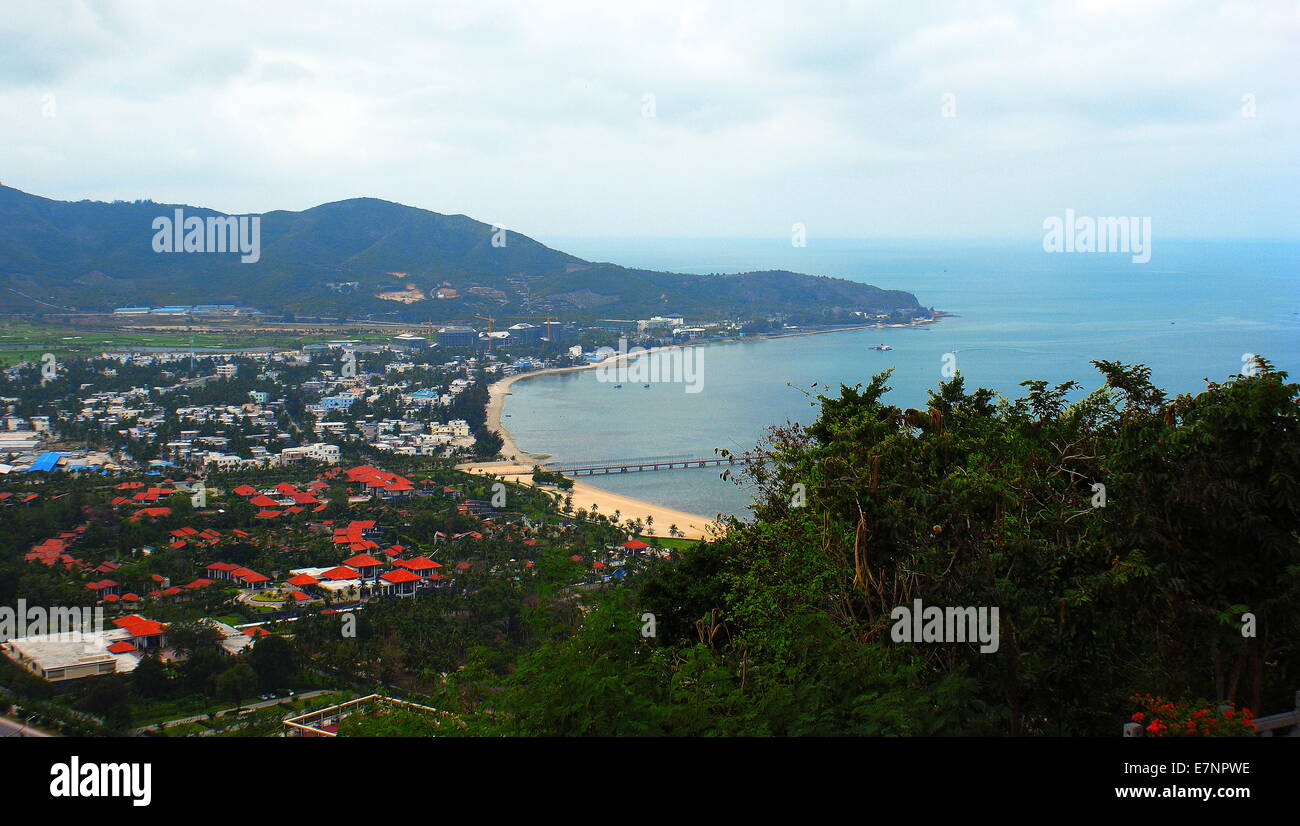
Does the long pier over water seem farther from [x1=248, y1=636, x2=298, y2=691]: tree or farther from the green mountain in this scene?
the green mountain

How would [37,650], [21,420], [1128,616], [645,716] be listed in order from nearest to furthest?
[645,716] < [1128,616] < [37,650] < [21,420]

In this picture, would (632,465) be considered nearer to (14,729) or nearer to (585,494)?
(585,494)

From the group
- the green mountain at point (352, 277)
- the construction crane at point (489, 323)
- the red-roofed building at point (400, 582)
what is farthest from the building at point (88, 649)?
the green mountain at point (352, 277)

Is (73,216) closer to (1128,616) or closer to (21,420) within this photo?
(21,420)
